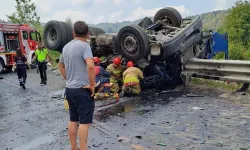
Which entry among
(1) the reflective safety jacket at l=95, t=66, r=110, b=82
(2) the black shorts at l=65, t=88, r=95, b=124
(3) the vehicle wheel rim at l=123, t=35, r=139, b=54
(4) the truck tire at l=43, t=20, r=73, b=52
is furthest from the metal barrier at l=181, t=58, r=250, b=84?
(2) the black shorts at l=65, t=88, r=95, b=124

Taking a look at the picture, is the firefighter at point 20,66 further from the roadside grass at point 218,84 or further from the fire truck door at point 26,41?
the fire truck door at point 26,41

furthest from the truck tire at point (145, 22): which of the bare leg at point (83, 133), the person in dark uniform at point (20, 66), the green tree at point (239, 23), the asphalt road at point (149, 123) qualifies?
the green tree at point (239, 23)

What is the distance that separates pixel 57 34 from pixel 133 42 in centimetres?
241

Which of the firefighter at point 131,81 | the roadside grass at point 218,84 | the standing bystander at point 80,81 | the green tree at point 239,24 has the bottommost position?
the roadside grass at point 218,84

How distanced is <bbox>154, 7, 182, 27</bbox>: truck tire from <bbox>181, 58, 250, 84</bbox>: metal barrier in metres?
1.39

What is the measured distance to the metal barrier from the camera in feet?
21.3

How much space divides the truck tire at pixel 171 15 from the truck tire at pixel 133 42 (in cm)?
171

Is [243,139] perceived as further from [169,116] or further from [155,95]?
[155,95]

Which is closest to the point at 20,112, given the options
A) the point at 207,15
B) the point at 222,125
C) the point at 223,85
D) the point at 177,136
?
the point at 177,136

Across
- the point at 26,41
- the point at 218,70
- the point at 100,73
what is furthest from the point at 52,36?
the point at 26,41

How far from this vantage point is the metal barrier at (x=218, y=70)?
6.49 m

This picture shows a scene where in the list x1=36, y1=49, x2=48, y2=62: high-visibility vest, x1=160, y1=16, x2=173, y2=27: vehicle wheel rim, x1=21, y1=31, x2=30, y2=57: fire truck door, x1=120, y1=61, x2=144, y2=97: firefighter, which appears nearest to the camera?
x1=120, y1=61, x2=144, y2=97: firefighter

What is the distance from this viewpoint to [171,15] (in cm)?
870

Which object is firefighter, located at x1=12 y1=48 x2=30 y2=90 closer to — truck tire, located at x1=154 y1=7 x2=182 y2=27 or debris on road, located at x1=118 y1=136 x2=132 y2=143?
truck tire, located at x1=154 y1=7 x2=182 y2=27
